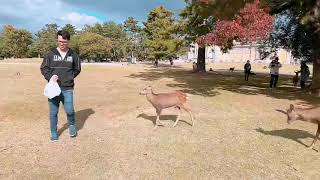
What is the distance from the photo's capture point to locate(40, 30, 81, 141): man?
27.4ft

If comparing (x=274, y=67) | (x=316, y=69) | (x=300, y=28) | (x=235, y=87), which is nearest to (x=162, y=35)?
(x=300, y=28)

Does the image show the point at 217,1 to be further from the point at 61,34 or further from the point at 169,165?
the point at 169,165

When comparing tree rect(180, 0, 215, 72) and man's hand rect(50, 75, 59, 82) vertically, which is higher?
tree rect(180, 0, 215, 72)

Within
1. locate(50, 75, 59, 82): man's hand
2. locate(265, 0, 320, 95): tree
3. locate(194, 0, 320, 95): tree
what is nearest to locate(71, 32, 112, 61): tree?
locate(194, 0, 320, 95): tree

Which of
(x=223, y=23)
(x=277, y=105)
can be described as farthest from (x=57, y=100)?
(x=223, y=23)

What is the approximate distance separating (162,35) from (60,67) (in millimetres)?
40600

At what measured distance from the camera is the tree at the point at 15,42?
100963 millimetres

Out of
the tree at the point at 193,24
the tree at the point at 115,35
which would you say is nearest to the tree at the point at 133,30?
the tree at the point at 115,35

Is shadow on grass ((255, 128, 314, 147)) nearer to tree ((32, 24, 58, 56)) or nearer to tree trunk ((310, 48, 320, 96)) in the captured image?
tree trunk ((310, 48, 320, 96))

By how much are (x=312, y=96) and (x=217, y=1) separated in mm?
5917

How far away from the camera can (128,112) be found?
12.6 m

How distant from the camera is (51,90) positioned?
27.0ft

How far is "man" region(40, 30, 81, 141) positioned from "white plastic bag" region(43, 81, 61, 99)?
0.10 metres

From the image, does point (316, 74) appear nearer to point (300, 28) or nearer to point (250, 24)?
point (250, 24)
